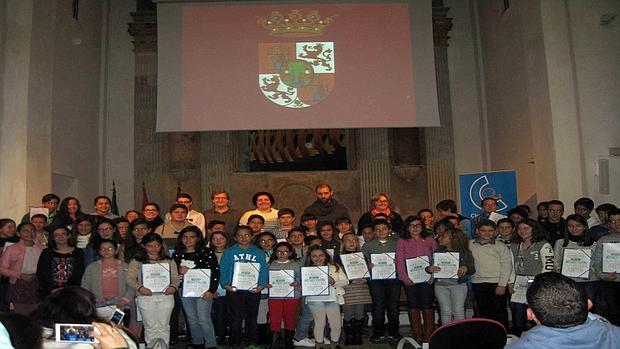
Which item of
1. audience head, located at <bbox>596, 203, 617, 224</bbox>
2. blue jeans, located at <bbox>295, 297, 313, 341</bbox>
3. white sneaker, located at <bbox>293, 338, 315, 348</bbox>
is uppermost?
audience head, located at <bbox>596, 203, 617, 224</bbox>

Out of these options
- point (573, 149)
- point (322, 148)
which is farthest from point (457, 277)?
point (322, 148)

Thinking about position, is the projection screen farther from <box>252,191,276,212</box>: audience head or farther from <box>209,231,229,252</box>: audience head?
<box>209,231,229,252</box>: audience head

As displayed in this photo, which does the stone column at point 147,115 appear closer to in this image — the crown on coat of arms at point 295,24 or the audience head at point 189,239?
the crown on coat of arms at point 295,24

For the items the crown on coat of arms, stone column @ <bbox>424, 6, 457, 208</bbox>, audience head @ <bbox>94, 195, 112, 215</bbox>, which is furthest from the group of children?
stone column @ <bbox>424, 6, 457, 208</bbox>

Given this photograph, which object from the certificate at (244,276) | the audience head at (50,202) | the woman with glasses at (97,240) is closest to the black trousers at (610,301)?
the certificate at (244,276)

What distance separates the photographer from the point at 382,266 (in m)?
6.77

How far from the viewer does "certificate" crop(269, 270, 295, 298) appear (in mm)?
6500

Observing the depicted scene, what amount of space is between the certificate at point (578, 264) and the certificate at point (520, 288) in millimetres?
393

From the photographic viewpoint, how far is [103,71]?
13102 mm

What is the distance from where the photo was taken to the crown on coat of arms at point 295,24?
10.7m

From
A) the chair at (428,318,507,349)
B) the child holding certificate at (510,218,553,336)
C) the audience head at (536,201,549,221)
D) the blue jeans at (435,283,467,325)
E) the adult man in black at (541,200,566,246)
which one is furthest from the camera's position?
the audience head at (536,201,549,221)

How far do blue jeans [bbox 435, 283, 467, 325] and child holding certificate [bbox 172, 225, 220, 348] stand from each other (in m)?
2.52

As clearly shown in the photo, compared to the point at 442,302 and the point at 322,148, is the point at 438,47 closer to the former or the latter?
the point at 322,148

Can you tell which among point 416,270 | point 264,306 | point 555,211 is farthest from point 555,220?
point 264,306
